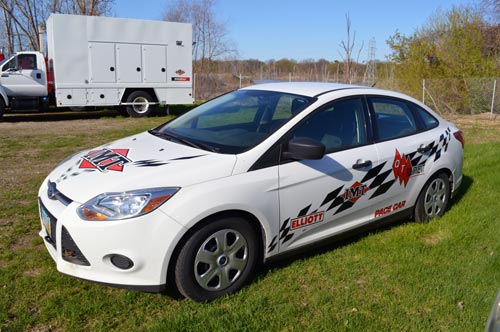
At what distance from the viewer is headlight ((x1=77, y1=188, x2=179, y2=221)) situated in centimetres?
285

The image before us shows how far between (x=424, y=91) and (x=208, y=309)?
16165mm

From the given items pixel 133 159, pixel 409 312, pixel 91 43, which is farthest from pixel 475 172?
pixel 91 43

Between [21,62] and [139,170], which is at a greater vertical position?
[21,62]

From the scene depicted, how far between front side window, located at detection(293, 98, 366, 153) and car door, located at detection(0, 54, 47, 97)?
12827mm

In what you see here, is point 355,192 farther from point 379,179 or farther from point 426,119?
point 426,119

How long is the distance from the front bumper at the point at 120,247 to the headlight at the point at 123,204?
41 millimetres

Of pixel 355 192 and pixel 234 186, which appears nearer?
pixel 234 186

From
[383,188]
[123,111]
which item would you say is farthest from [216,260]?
[123,111]

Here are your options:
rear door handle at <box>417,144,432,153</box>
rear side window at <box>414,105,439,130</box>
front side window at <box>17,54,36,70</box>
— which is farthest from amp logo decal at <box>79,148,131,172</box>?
front side window at <box>17,54,36,70</box>

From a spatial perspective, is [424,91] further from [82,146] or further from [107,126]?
[82,146]

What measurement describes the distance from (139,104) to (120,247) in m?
13.2

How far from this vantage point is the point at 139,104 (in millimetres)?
15422

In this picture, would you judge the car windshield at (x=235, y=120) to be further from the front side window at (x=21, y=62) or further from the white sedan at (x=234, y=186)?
the front side window at (x=21, y=62)

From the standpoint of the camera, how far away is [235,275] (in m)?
3.28
